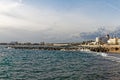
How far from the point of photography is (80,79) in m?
28.6

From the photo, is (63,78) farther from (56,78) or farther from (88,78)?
(88,78)

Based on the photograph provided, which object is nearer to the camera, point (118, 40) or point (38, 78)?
point (38, 78)

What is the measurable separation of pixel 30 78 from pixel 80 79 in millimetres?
5464

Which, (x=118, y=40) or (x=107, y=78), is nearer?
(x=107, y=78)

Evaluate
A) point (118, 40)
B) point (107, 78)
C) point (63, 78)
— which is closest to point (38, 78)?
point (63, 78)

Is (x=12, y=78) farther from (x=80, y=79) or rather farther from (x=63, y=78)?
(x=80, y=79)

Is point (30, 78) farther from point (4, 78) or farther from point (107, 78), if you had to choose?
point (107, 78)

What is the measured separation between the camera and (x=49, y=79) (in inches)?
1110

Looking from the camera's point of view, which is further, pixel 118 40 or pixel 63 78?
pixel 118 40

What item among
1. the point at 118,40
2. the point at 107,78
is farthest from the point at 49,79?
the point at 118,40

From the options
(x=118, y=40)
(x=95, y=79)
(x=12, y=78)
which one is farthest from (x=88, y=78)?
(x=118, y=40)

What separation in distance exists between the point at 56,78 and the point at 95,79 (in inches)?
169

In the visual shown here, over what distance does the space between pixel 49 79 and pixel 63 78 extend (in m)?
1.82

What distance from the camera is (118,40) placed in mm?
197875
